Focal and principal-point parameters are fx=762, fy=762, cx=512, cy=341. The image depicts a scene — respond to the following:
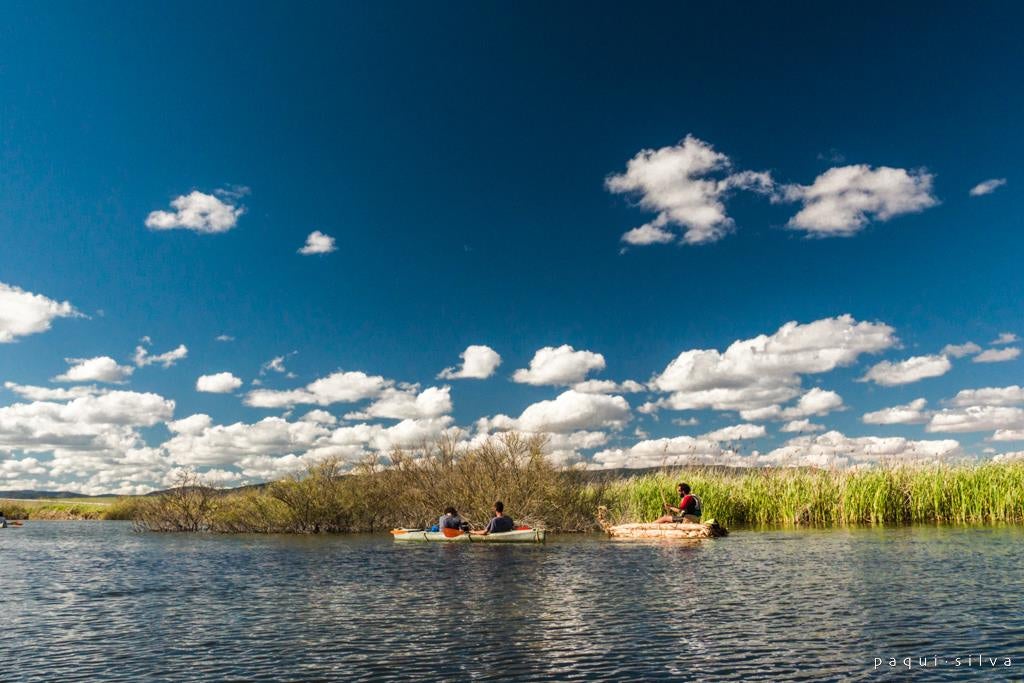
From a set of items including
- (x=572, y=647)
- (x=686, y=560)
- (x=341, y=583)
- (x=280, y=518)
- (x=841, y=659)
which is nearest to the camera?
(x=841, y=659)

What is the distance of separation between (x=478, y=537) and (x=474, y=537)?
0.33 m

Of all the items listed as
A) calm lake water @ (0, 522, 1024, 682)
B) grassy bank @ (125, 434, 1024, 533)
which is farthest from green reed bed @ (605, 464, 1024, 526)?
calm lake water @ (0, 522, 1024, 682)

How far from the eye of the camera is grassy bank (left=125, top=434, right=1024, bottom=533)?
3738 centimetres

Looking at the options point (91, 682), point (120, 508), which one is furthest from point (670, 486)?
point (120, 508)

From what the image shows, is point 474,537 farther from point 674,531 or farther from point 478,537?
point 674,531

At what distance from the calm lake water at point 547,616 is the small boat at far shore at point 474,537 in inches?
204

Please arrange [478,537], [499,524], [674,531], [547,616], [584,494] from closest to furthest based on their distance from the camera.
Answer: [547,616] → [674,531] → [499,524] → [478,537] → [584,494]

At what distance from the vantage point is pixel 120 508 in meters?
99.9

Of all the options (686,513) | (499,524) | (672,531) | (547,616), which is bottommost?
(547,616)

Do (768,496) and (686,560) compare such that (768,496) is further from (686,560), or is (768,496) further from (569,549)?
(686,560)

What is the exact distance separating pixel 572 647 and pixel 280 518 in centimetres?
4089

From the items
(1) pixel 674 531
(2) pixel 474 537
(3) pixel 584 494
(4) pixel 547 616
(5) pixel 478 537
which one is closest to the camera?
(4) pixel 547 616

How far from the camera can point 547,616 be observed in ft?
50.6

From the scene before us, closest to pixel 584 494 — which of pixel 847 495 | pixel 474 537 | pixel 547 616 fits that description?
pixel 474 537
